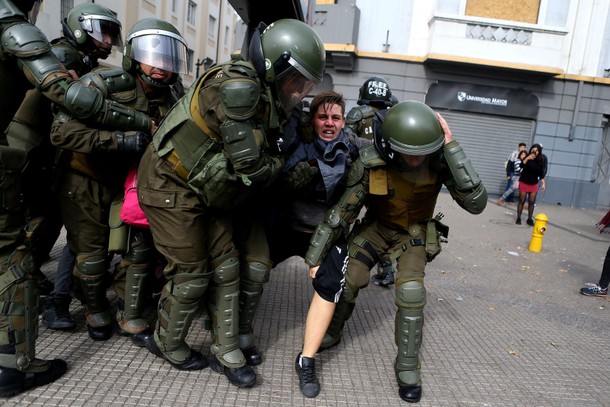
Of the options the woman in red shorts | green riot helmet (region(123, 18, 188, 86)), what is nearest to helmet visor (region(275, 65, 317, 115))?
green riot helmet (region(123, 18, 188, 86))

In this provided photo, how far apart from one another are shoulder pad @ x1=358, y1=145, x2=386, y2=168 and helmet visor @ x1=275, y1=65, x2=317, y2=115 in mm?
557

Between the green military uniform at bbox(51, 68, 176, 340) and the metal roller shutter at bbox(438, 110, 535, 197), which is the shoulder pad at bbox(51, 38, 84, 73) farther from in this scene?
the metal roller shutter at bbox(438, 110, 535, 197)

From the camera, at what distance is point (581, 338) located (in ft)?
12.9

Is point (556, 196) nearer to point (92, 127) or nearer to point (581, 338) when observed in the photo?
point (581, 338)

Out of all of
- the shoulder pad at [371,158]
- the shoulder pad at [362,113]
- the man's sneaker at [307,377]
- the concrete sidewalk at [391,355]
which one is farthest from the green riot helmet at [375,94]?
the man's sneaker at [307,377]

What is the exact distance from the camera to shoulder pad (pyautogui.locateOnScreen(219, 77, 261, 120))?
2.22 m

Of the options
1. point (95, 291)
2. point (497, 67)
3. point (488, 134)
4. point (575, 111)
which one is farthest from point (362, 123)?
point (575, 111)

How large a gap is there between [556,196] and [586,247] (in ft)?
23.7

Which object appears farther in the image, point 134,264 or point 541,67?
point 541,67

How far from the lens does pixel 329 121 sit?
288 centimetres

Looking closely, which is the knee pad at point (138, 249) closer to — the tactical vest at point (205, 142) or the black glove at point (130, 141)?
the black glove at point (130, 141)

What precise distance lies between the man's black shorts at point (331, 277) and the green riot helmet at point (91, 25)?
213 cm

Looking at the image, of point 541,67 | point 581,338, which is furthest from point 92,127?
point 541,67

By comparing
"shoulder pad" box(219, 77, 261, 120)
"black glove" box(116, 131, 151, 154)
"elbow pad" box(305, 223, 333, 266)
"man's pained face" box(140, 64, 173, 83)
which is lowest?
"elbow pad" box(305, 223, 333, 266)
